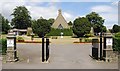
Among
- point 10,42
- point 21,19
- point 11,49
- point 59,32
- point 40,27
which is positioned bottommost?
point 11,49

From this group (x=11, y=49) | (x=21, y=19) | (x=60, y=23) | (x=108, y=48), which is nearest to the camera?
(x=11, y=49)

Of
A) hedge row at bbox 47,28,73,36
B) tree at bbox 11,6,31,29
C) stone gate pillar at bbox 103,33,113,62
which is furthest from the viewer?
tree at bbox 11,6,31,29

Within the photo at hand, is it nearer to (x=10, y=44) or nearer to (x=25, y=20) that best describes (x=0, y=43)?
(x=10, y=44)

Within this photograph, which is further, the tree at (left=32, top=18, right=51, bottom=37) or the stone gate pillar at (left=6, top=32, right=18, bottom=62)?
the tree at (left=32, top=18, right=51, bottom=37)

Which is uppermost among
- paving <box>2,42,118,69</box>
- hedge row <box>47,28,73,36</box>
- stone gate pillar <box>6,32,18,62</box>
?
hedge row <box>47,28,73,36</box>

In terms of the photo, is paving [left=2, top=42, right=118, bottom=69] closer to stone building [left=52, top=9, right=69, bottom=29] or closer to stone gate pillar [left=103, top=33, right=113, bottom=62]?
stone gate pillar [left=103, top=33, right=113, bottom=62]

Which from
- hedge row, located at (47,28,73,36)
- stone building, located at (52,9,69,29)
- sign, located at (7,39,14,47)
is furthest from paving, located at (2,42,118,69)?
stone building, located at (52,9,69,29)

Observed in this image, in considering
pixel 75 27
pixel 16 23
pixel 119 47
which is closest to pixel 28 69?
pixel 119 47

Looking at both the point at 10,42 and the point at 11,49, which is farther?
the point at 10,42

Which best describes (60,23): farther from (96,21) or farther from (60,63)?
(60,63)

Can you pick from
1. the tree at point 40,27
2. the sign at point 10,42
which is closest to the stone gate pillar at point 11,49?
the sign at point 10,42

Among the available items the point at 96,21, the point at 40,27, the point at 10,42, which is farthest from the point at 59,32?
the point at 10,42

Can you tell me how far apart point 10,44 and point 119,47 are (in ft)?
28.3

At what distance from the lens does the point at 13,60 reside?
15328 millimetres
